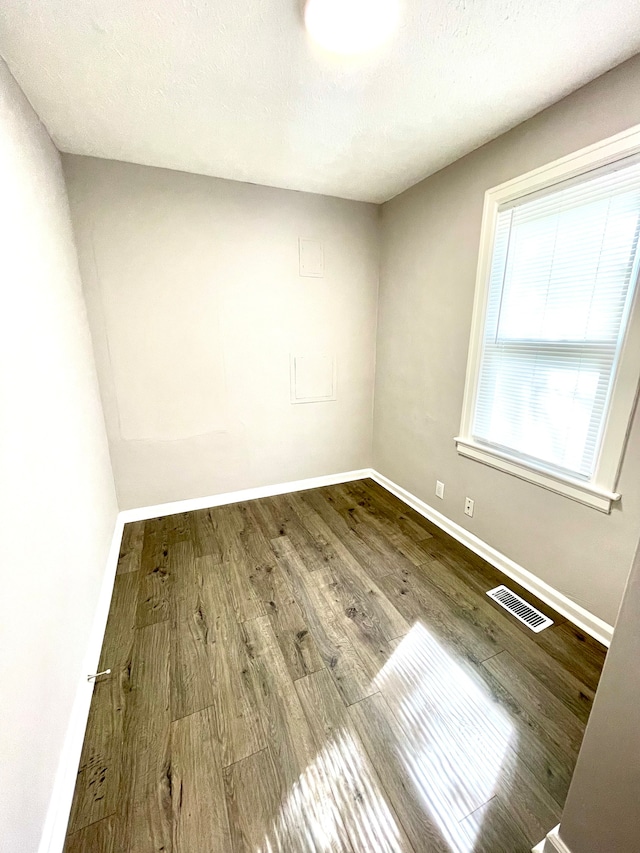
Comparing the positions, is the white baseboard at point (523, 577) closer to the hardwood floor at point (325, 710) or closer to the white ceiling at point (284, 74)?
the hardwood floor at point (325, 710)

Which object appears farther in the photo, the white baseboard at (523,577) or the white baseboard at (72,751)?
the white baseboard at (523,577)

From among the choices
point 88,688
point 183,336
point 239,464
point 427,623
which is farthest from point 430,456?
point 88,688

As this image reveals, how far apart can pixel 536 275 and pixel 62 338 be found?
2338 mm

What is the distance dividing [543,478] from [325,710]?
1.49 meters

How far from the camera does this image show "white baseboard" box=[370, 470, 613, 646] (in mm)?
1641

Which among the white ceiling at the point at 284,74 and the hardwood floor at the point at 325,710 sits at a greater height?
the white ceiling at the point at 284,74

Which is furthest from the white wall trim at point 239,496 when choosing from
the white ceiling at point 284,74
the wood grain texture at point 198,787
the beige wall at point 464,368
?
the white ceiling at point 284,74

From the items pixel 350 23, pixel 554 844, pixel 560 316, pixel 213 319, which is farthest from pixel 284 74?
pixel 554 844

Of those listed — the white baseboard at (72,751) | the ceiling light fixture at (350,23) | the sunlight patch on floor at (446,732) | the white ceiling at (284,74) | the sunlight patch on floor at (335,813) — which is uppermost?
the white ceiling at (284,74)

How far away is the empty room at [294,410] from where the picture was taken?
1028mm

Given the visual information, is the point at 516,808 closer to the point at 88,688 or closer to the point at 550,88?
the point at 88,688

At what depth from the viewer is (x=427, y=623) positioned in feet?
5.63

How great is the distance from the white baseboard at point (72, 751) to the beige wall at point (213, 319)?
113cm

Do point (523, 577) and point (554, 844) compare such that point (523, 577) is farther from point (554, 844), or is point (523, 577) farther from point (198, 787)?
point (198, 787)
